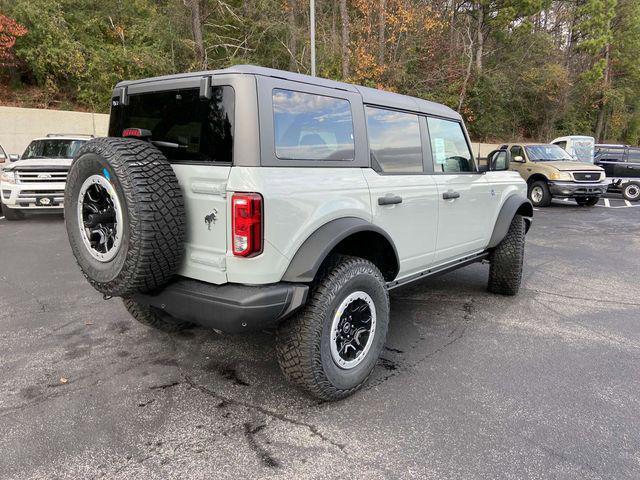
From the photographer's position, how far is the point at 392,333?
13.7ft

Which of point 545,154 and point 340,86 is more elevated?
point 545,154

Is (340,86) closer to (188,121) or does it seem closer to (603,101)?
(188,121)

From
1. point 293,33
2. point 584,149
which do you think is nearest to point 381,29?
point 293,33

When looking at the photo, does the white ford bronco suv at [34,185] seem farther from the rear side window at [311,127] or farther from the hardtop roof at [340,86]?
the rear side window at [311,127]

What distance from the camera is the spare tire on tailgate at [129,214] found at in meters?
2.53

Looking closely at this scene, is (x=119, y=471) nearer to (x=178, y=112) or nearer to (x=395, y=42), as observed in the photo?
(x=178, y=112)

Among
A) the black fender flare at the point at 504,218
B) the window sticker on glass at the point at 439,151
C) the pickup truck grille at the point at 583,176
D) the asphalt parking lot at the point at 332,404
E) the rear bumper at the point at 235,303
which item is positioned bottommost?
the asphalt parking lot at the point at 332,404

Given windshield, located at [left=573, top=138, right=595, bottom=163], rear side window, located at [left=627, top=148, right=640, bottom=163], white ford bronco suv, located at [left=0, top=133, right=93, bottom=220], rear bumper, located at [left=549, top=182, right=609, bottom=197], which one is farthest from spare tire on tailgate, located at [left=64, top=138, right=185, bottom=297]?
rear side window, located at [left=627, top=148, right=640, bottom=163]

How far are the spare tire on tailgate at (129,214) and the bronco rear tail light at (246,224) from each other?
34cm

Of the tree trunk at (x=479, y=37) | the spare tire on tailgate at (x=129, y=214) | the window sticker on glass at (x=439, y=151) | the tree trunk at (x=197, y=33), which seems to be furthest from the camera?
the tree trunk at (x=479, y=37)

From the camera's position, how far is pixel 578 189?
43.1 feet

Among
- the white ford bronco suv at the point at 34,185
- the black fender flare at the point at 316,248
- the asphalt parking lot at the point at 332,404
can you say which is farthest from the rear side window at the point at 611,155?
the black fender flare at the point at 316,248

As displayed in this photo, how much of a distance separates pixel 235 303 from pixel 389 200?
1407mm

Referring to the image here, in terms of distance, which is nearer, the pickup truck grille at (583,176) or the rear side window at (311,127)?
the rear side window at (311,127)
